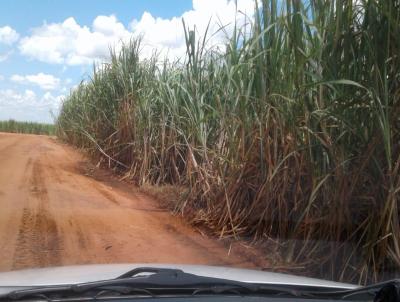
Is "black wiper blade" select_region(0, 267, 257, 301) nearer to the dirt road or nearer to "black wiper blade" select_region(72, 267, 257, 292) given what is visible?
"black wiper blade" select_region(72, 267, 257, 292)

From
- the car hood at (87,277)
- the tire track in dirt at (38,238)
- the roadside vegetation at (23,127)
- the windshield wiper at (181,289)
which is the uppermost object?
the roadside vegetation at (23,127)

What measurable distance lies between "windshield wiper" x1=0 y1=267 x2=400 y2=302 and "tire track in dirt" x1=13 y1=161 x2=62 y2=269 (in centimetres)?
321

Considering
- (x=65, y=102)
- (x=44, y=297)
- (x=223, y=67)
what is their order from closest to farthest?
(x=44, y=297), (x=223, y=67), (x=65, y=102)

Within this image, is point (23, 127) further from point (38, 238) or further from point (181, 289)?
point (181, 289)

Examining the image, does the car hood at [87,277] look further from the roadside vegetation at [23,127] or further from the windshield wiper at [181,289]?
the roadside vegetation at [23,127]

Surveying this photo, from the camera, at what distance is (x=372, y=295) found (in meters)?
2.40

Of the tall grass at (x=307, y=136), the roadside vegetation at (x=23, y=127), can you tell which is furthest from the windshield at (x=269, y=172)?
the roadside vegetation at (x=23, y=127)

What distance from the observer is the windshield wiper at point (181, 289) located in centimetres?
219

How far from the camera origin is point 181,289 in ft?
7.74

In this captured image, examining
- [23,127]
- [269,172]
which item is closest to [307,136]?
[269,172]

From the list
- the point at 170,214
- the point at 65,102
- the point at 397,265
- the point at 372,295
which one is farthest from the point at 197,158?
the point at 65,102

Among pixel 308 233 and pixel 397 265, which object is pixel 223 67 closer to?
pixel 308 233

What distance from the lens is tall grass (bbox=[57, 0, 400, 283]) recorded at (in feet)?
14.9

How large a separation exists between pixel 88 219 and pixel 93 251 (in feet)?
5.37
